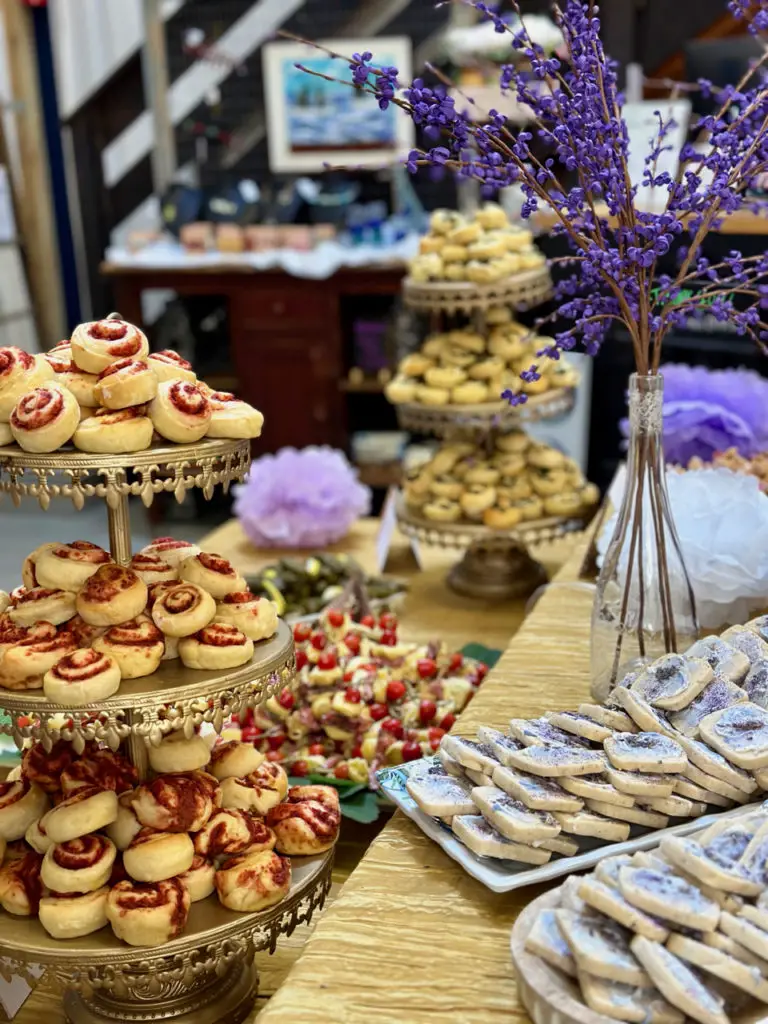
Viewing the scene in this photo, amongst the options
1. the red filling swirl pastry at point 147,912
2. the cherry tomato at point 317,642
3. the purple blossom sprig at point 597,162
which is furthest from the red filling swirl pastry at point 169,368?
the cherry tomato at point 317,642

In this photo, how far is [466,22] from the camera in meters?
5.85

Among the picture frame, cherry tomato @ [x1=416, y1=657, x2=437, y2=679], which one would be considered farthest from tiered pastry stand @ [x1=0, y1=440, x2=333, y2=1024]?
the picture frame

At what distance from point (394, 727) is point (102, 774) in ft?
1.98

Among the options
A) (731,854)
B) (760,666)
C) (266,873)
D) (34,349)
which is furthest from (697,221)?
(34,349)

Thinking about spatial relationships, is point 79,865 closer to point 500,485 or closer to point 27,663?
point 27,663

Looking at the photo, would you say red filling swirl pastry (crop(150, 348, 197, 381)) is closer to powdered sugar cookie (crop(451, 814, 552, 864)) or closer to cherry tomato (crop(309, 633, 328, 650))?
powdered sugar cookie (crop(451, 814, 552, 864))

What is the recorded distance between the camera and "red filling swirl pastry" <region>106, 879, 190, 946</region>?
115 cm

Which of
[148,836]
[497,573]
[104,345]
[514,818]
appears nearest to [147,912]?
[148,836]

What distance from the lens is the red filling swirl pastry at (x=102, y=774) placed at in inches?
49.8

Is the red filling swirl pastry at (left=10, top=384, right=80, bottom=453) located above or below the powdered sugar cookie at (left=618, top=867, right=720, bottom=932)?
above

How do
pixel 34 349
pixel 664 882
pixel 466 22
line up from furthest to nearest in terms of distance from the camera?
pixel 34 349, pixel 466 22, pixel 664 882

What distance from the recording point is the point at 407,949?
1013mm

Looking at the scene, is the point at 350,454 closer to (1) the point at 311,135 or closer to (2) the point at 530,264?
(1) the point at 311,135

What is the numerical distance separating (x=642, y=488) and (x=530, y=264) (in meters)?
1.24
